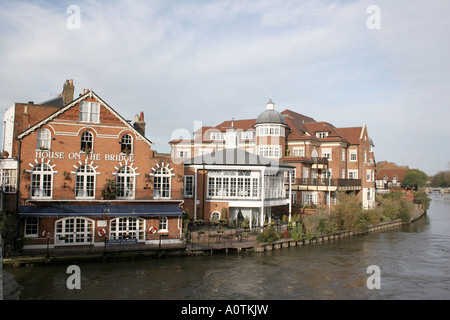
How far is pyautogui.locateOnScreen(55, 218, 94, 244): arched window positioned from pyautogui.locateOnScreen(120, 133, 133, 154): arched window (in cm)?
518

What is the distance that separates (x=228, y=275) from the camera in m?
20.6

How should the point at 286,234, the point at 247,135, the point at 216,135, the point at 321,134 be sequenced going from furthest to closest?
the point at 216,135 → the point at 321,134 → the point at 247,135 → the point at 286,234

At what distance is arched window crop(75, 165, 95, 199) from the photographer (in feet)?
79.2

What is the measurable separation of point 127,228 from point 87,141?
635cm

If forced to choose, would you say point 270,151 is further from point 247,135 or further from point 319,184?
point 319,184

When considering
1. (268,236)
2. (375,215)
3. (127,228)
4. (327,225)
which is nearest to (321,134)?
(375,215)

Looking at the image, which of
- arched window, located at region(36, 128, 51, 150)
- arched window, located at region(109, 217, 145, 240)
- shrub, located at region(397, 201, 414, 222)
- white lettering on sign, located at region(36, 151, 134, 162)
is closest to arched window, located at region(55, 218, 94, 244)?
arched window, located at region(109, 217, 145, 240)

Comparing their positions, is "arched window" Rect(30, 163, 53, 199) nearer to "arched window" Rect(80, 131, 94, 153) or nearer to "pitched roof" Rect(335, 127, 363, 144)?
"arched window" Rect(80, 131, 94, 153)

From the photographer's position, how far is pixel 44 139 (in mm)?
23625

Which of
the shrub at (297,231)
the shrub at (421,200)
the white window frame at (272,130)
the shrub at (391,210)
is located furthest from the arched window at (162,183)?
the shrub at (421,200)

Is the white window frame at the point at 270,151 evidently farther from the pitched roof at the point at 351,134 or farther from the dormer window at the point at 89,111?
the dormer window at the point at 89,111

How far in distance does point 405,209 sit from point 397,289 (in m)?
33.0
